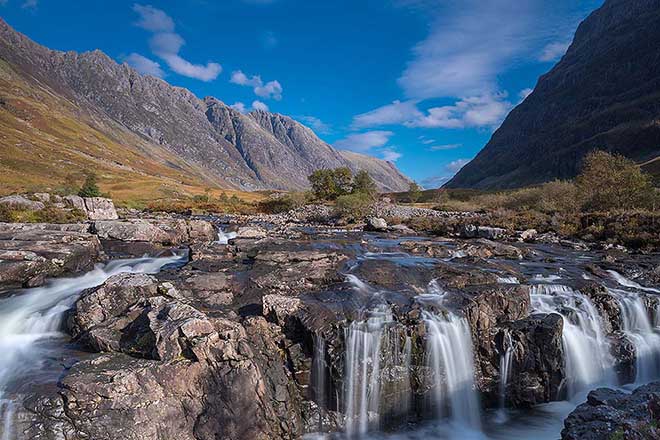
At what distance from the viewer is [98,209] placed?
Answer: 1741 inches

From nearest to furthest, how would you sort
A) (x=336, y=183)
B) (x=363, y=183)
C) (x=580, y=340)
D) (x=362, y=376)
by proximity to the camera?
(x=362, y=376)
(x=580, y=340)
(x=363, y=183)
(x=336, y=183)

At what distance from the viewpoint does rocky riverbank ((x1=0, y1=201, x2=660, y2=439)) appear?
891 centimetres

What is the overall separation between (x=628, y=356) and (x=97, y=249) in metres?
27.8

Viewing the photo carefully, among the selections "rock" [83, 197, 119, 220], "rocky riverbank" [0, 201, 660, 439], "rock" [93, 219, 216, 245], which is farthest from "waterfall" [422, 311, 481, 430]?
"rock" [83, 197, 119, 220]

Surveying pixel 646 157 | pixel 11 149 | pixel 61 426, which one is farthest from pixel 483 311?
pixel 646 157

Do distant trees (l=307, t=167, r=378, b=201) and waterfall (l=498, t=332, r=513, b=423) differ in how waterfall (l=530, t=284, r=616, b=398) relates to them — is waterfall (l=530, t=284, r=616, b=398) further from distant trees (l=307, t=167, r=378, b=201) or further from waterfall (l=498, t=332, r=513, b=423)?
distant trees (l=307, t=167, r=378, b=201)

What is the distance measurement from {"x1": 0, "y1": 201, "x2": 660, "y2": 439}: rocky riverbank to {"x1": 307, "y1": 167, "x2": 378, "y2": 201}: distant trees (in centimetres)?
6782

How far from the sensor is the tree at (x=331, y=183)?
286 feet

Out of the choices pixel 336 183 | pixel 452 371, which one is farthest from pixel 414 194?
pixel 452 371

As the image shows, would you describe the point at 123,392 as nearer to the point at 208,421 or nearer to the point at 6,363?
the point at 208,421

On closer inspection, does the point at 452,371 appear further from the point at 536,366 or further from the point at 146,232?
the point at 146,232

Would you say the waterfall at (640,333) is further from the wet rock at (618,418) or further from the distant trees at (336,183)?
the distant trees at (336,183)

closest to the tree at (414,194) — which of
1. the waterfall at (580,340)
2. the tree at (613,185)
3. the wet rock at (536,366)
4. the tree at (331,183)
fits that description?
the tree at (331,183)

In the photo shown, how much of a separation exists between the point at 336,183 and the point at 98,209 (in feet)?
180
